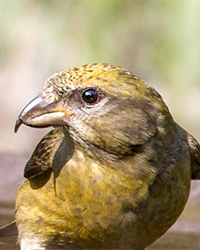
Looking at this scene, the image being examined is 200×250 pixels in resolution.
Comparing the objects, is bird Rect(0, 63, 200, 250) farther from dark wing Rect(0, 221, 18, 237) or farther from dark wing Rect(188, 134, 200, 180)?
dark wing Rect(0, 221, 18, 237)

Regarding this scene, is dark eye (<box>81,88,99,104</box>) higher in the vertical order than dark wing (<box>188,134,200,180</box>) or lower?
higher

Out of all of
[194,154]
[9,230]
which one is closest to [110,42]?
[9,230]

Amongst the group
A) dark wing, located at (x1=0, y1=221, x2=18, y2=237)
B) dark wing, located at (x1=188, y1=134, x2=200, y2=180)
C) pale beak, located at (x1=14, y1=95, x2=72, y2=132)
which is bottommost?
dark wing, located at (x1=0, y1=221, x2=18, y2=237)

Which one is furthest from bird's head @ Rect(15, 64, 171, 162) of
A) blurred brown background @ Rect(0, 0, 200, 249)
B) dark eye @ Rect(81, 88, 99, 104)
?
blurred brown background @ Rect(0, 0, 200, 249)

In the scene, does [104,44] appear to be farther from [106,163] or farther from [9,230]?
[106,163]

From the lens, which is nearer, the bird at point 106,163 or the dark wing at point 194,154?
the bird at point 106,163

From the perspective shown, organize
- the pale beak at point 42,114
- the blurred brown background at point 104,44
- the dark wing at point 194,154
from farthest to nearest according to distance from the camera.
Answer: the blurred brown background at point 104,44
the dark wing at point 194,154
the pale beak at point 42,114

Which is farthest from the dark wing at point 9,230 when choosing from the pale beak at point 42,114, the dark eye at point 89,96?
the dark eye at point 89,96

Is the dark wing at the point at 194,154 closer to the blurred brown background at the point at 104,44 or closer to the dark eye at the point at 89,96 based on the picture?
the dark eye at the point at 89,96
